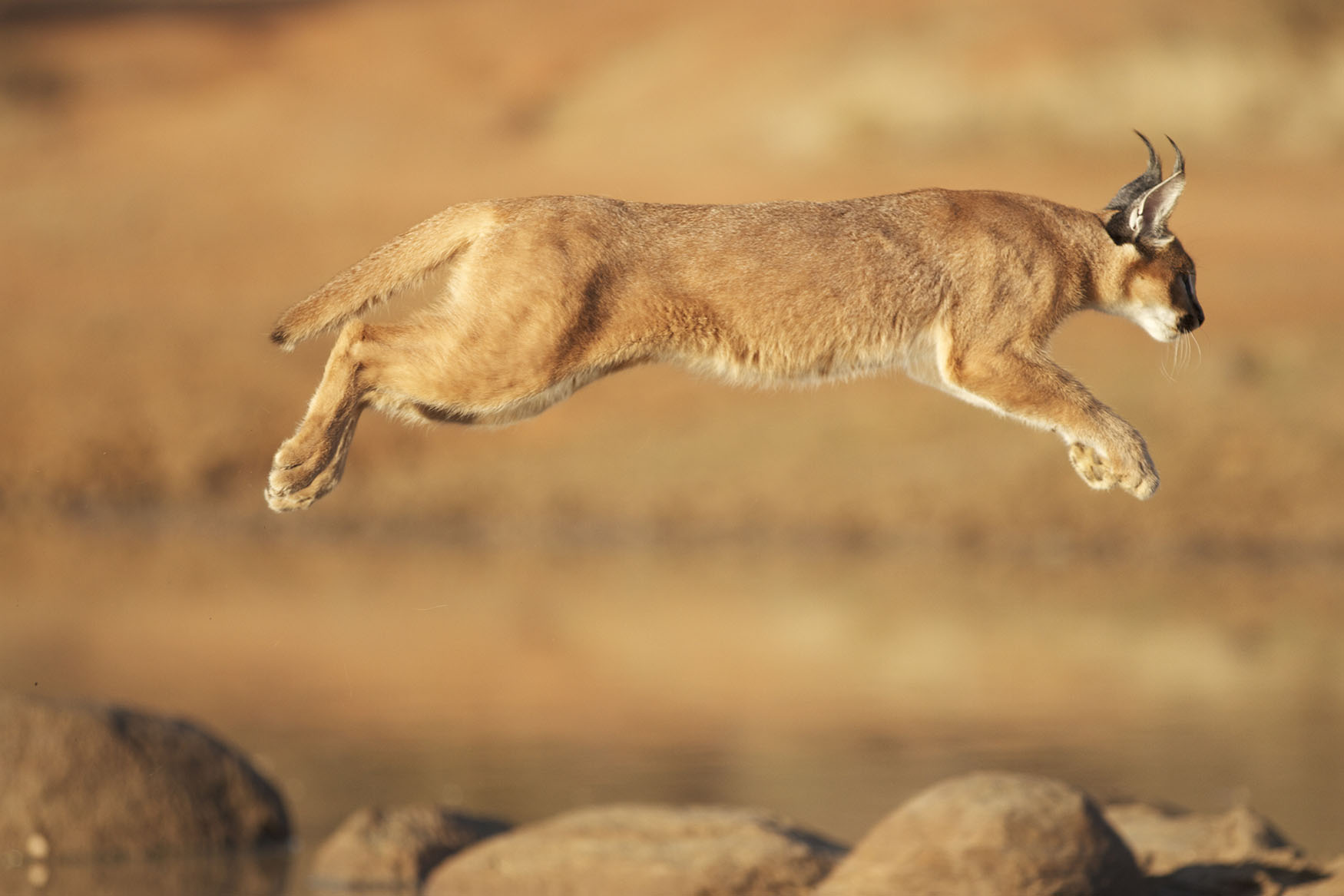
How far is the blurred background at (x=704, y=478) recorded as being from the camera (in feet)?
117

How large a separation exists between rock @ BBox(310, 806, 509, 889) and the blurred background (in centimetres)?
609

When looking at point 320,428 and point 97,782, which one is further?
point 97,782

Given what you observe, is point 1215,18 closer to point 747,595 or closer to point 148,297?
point 747,595

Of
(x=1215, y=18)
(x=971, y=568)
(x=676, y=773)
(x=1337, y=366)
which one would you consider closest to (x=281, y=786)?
(x=676, y=773)

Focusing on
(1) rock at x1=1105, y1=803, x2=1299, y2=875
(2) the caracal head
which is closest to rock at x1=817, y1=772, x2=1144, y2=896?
(1) rock at x1=1105, y1=803, x2=1299, y2=875

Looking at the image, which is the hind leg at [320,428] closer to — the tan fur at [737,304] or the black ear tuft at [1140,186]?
the tan fur at [737,304]

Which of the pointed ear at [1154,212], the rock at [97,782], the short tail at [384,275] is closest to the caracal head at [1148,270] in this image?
the pointed ear at [1154,212]

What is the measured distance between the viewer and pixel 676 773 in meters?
31.7

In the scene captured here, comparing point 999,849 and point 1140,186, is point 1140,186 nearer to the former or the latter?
point 1140,186

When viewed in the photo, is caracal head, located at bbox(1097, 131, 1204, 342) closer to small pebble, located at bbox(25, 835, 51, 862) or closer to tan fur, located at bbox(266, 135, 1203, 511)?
tan fur, located at bbox(266, 135, 1203, 511)

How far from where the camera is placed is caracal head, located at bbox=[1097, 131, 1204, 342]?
1003cm

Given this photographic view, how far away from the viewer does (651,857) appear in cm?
1880

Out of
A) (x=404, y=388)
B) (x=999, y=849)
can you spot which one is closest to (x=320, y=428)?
(x=404, y=388)

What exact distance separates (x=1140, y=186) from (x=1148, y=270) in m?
0.65
